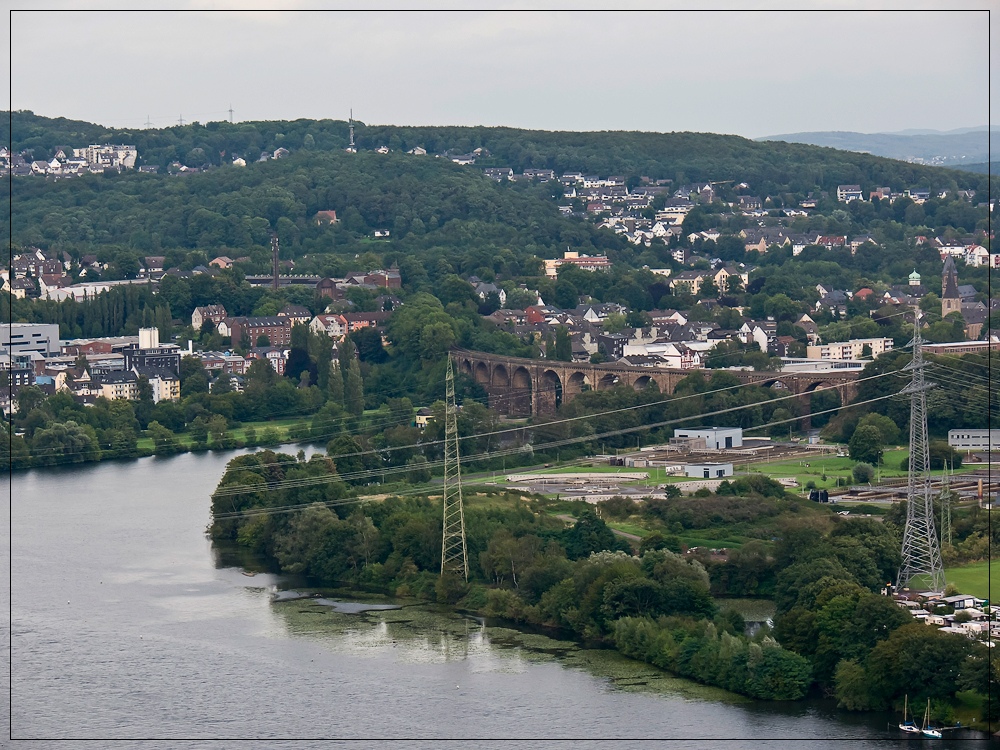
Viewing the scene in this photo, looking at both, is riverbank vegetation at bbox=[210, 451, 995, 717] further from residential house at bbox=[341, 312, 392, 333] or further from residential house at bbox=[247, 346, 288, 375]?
residential house at bbox=[341, 312, 392, 333]

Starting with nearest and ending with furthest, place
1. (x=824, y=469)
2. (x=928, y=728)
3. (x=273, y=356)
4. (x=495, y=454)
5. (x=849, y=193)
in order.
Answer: (x=928, y=728) < (x=824, y=469) < (x=495, y=454) < (x=273, y=356) < (x=849, y=193)

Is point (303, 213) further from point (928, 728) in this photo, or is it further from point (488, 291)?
point (928, 728)

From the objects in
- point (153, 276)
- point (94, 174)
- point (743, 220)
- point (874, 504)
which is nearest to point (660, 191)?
point (743, 220)

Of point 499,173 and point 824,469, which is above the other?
point 499,173

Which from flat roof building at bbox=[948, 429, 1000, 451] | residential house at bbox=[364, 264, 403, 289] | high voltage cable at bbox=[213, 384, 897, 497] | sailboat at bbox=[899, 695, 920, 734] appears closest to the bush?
flat roof building at bbox=[948, 429, 1000, 451]

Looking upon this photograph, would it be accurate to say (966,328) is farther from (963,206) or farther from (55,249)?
(55,249)

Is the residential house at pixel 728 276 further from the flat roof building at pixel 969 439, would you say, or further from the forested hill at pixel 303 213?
the flat roof building at pixel 969 439

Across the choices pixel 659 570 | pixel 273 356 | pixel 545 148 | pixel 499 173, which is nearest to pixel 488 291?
pixel 273 356
